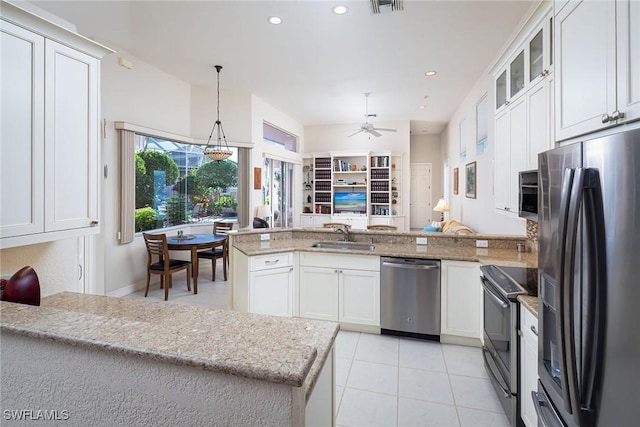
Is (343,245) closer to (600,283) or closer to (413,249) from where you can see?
(413,249)

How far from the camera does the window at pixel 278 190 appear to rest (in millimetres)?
6992

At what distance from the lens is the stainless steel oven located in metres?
1.87

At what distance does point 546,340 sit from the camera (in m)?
1.38

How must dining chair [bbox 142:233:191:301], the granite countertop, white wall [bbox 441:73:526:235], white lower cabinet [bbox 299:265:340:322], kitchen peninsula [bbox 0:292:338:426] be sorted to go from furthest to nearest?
dining chair [bbox 142:233:191:301], white wall [bbox 441:73:526:235], white lower cabinet [bbox 299:265:340:322], the granite countertop, kitchen peninsula [bbox 0:292:338:426]

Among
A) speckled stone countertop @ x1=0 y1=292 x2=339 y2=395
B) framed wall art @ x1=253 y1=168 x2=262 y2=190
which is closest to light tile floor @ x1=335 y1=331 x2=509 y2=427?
speckled stone countertop @ x1=0 y1=292 x2=339 y2=395

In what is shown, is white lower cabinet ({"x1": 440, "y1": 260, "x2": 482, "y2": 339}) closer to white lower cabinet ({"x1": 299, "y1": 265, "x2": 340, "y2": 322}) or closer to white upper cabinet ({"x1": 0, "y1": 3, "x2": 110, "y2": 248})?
white lower cabinet ({"x1": 299, "y1": 265, "x2": 340, "y2": 322})

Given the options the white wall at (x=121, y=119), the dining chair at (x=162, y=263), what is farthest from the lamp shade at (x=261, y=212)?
the white wall at (x=121, y=119)

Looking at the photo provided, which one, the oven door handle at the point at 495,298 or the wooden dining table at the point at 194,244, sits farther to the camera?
the wooden dining table at the point at 194,244

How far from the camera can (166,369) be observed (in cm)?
75

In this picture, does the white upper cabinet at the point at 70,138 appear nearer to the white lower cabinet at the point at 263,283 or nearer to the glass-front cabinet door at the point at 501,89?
the white lower cabinet at the point at 263,283

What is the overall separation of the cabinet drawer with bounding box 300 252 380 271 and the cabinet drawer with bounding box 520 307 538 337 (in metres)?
1.49

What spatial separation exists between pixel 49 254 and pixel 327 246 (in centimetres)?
253

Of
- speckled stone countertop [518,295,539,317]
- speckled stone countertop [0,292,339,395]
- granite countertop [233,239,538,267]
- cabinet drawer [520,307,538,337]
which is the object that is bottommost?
cabinet drawer [520,307,538,337]

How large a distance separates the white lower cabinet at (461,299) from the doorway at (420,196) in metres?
7.03
